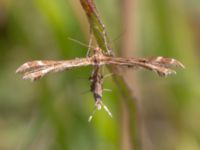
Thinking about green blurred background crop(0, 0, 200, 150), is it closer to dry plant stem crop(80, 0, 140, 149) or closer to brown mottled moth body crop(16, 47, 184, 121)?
dry plant stem crop(80, 0, 140, 149)

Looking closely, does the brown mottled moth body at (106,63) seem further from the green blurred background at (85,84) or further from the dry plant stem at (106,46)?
the green blurred background at (85,84)

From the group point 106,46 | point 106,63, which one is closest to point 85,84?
point 106,63

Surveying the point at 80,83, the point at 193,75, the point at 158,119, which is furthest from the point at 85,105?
the point at 158,119

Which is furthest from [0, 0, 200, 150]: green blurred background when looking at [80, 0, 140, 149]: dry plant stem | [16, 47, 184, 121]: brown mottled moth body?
[16, 47, 184, 121]: brown mottled moth body

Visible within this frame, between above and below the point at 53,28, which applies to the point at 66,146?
below

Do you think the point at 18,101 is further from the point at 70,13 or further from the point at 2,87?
the point at 70,13

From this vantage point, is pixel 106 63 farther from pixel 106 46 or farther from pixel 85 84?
pixel 85 84
